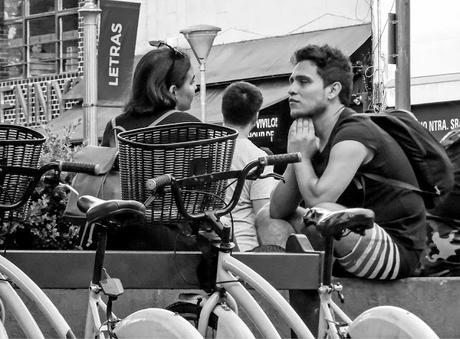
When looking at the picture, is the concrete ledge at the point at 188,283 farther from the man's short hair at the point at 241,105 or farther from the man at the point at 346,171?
the man's short hair at the point at 241,105

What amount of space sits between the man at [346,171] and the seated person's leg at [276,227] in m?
0.09

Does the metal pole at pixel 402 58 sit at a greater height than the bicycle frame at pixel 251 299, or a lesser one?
greater

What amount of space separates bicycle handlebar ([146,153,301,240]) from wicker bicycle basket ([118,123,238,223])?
0.03 meters

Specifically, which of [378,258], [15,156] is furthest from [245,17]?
[15,156]

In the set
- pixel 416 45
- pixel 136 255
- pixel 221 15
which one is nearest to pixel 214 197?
pixel 136 255

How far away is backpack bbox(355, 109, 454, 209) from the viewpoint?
256 inches

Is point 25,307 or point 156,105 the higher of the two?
point 156,105

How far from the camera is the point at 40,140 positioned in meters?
5.18

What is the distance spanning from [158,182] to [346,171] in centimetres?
163

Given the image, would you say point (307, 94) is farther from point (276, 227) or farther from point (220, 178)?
point (220, 178)

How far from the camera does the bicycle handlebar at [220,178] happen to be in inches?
191

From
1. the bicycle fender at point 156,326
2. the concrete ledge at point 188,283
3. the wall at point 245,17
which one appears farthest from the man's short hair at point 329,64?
the wall at point 245,17

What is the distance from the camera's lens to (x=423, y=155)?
21.3 feet

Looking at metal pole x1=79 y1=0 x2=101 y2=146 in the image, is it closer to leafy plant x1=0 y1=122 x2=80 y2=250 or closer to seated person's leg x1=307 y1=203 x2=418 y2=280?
leafy plant x1=0 y1=122 x2=80 y2=250
